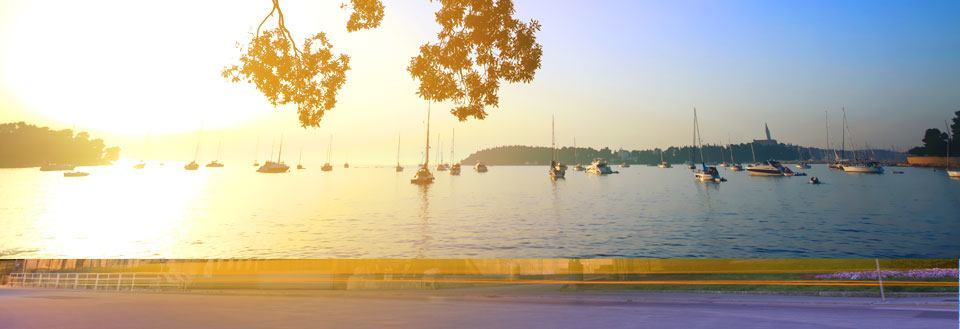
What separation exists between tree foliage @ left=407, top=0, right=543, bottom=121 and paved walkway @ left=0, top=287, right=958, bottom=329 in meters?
2.62

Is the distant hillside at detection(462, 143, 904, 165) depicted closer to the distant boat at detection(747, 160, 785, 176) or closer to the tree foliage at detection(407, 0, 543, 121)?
the tree foliage at detection(407, 0, 543, 121)

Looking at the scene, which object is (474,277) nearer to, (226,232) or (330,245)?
(330,245)

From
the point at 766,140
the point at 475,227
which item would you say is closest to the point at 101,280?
the point at 475,227

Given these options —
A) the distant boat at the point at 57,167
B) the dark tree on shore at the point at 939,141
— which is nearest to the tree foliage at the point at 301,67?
the dark tree on shore at the point at 939,141

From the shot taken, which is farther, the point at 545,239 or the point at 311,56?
the point at 545,239

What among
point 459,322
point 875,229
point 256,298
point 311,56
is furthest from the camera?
point 875,229

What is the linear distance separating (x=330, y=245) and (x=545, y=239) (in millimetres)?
8071

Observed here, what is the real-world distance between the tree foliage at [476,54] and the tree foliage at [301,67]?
1.03 m

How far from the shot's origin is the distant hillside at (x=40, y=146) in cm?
1264

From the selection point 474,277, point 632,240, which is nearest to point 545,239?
point 632,240

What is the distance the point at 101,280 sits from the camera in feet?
39.4

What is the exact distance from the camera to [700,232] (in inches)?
938

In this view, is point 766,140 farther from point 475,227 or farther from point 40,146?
point 40,146

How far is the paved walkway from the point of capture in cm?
619
